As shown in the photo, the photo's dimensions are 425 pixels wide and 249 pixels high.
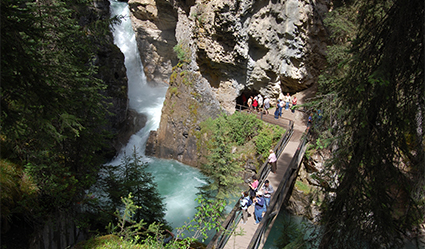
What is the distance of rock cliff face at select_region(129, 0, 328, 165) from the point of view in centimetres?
1538

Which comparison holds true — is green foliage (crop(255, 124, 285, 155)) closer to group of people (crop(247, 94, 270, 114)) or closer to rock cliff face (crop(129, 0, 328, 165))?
group of people (crop(247, 94, 270, 114))

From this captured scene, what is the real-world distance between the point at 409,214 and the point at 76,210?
8333 millimetres

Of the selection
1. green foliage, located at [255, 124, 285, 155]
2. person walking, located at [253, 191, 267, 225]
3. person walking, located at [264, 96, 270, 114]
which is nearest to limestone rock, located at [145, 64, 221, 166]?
person walking, located at [264, 96, 270, 114]

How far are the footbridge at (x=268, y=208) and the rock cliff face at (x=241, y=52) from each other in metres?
4.04

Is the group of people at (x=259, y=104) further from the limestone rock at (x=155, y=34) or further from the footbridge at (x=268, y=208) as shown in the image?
the limestone rock at (x=155, y=34)

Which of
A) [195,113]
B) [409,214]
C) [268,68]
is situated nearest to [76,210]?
[409,214]

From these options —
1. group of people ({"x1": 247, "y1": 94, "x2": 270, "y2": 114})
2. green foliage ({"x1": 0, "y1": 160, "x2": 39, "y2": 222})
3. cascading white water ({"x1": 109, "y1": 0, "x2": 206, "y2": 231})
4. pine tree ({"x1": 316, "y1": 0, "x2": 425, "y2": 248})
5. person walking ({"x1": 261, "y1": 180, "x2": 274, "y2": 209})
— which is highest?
pine tree ({"x1": 316, "y1": 0, "x2": 425, "y2": 248})

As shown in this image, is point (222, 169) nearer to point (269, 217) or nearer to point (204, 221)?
point (269, 217)

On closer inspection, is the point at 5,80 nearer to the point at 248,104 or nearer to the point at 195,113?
the point at 195,113

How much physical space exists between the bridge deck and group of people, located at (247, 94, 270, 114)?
827 millimetres

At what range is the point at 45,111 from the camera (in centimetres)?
444

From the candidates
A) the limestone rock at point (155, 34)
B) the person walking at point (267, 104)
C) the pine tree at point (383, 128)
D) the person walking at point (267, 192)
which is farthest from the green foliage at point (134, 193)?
the limestone rock at point (155, 34)

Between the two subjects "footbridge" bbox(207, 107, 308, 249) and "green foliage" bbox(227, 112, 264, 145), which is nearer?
"footbridge" bbox(207, 107, 308, 249)

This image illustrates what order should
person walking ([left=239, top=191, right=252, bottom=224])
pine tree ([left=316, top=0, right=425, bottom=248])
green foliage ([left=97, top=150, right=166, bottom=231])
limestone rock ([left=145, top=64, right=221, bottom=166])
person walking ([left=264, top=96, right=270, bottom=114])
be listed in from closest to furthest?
pine tree ([left=316, top=0, right=425, bottom=248]) → person walking ([left=239, top=191, right=252, bottom=224]) → green foliage ([left=97, top=150, right=166, bottom=231]) → person walking ([left=264, top=96, right=270, bottom=114]) → limestone rock ([left=145, top=64, right=221, bottom=166])
